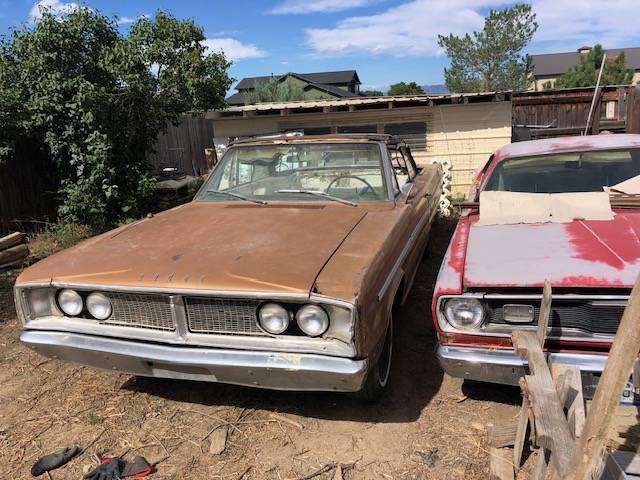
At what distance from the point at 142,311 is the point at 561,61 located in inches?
3004

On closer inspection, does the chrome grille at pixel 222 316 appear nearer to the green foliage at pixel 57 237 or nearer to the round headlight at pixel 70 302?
the round headlight at pixel 70 302

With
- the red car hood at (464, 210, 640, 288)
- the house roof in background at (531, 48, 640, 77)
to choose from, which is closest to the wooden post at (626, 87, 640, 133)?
the red car hood at (464, 210, 640, 288)

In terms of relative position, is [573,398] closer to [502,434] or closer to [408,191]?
[502,434]

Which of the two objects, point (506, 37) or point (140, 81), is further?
point (506, 37)

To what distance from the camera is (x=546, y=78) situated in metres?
62.5

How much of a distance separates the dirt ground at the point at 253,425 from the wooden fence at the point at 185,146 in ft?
39.2

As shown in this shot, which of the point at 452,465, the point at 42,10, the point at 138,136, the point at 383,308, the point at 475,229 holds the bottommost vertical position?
the point at 452,465

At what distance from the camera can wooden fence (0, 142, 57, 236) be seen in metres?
8.51

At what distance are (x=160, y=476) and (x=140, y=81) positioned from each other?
713 centimetres

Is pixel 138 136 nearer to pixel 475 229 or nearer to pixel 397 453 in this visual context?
pixel 475 229

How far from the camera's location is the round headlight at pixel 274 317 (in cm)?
259

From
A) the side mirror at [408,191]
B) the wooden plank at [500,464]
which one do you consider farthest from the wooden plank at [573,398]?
the side mirror at [408,191]

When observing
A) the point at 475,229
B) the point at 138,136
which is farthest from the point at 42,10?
the point at 475,229

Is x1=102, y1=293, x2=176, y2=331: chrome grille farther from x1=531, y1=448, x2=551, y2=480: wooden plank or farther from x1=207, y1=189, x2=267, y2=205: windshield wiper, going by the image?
x1=531, y1=448, x2=551, y2=480: wooden plank
